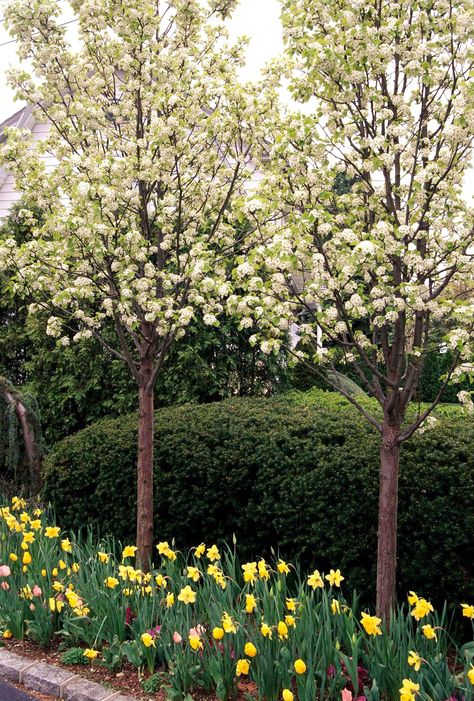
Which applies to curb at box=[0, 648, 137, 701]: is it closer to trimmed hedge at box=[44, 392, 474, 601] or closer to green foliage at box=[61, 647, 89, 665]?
green foliage at box=[61, 647, 89, 665]

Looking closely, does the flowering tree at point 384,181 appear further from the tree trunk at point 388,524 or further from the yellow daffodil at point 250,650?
the yellow daffodil at point 250,650

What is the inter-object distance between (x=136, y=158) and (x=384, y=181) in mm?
1572

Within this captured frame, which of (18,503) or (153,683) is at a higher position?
(18,503)

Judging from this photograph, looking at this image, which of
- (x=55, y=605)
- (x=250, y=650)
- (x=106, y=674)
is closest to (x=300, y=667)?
(x=250, y=650)

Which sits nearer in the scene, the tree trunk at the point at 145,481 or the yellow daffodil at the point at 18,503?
the tree trunk at the point at 145,481

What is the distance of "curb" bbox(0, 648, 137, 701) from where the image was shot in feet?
10.3

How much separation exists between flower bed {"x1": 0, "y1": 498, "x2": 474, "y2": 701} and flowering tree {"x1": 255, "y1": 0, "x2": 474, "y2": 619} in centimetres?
41

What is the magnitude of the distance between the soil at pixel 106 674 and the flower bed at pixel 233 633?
0.05m

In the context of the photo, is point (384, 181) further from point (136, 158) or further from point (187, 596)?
point (187, 596)

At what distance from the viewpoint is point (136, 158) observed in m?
4.09

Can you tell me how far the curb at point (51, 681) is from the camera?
124 inches

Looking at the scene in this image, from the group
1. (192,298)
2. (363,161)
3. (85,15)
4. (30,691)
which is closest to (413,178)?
(363,161)

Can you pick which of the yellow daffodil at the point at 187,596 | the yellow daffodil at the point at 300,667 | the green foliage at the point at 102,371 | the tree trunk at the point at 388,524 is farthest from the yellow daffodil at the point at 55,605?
the green foliage at the point at 102,371

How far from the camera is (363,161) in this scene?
314 centimetres
